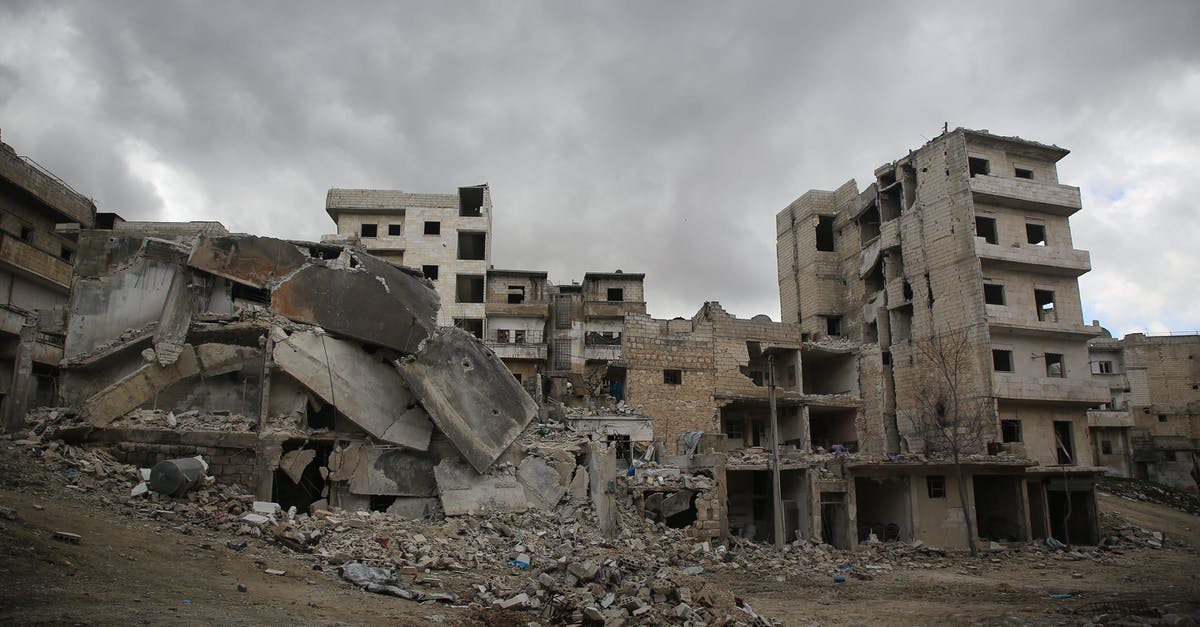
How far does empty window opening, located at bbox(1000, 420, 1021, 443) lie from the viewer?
30.4m

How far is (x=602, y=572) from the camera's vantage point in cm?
1217

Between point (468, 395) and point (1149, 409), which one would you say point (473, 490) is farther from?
point (1149, 409)

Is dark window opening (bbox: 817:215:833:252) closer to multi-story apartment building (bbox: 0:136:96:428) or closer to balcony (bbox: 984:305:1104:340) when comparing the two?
balcony (bbox: 984:305:1104:340)

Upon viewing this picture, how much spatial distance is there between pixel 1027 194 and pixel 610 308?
19.8 metres

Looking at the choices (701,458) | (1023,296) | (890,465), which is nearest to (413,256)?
(701,458)

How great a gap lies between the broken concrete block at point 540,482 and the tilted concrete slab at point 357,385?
2398 millimetres

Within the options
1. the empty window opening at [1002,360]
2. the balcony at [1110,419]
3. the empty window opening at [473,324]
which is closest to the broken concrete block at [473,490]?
the empty window opening at [473,324]

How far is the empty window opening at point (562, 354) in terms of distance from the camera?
36000 millimetres

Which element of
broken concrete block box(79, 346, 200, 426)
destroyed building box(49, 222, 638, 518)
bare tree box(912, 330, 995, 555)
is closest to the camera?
broken concrete block box(79, 346, 200, 426)

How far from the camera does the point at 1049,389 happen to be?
30766mm

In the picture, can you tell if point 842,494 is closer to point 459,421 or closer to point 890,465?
point 890,465

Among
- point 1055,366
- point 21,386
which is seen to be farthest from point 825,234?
point 21,386

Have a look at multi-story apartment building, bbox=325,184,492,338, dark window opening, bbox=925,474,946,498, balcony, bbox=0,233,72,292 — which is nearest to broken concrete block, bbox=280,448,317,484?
balcony, bbox=0,233,72,292

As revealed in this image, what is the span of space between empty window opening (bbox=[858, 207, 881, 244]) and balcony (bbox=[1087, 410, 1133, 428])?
16864 mm
